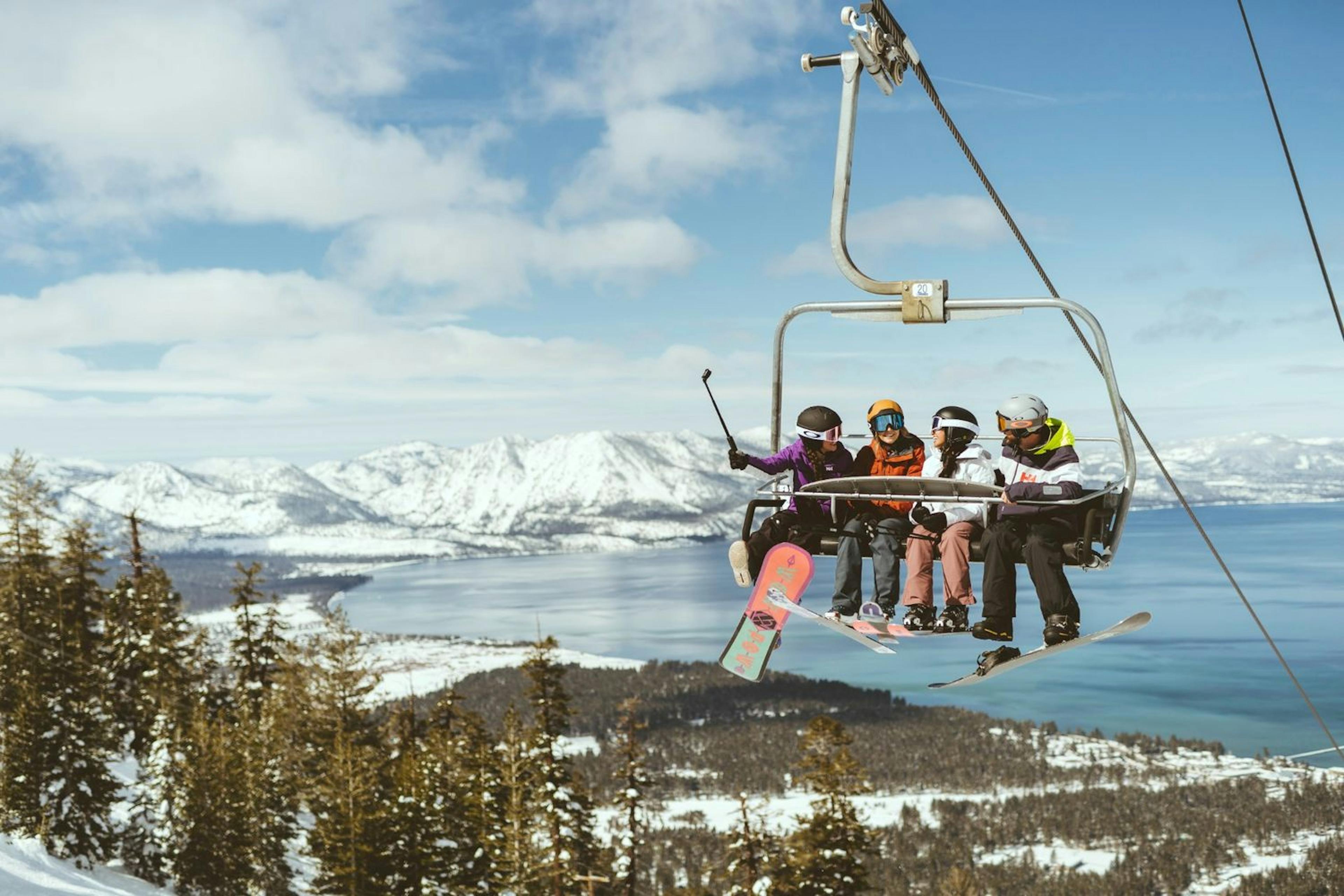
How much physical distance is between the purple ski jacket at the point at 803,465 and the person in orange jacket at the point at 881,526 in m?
0.12

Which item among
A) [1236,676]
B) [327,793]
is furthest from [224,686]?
[1236,676]

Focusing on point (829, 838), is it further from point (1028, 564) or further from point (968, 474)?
point (1028, 564)

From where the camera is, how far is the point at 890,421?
8.38 m

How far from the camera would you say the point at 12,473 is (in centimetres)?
3700

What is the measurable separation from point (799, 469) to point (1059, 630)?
2.41 meters

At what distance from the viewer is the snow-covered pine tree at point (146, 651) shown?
37469 millimetres

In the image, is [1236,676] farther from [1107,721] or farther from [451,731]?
[451,731]

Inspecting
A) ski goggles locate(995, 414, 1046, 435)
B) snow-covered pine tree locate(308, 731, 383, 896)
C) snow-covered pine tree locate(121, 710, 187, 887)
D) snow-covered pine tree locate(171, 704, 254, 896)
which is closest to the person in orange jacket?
ski goggles locate(995, 414, 1046, 435)


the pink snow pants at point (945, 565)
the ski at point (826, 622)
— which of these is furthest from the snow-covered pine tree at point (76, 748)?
the pink snow pants at point (945, 565)

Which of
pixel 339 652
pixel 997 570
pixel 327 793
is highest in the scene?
pixel 997 570

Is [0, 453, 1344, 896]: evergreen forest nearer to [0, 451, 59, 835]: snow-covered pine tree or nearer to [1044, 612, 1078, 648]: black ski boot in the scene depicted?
[0, 451, 59, 835]: snow-covered pine tree

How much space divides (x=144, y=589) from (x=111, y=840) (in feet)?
30.7

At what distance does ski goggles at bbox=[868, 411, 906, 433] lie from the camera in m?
8.37

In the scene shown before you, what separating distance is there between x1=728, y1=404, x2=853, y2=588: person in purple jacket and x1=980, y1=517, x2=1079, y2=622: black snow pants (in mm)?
1386
